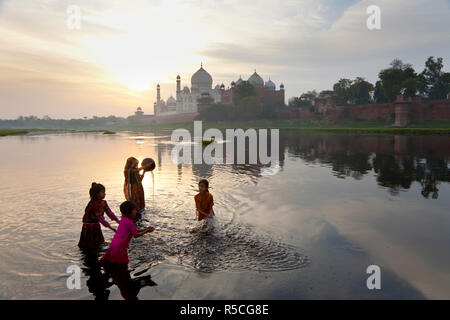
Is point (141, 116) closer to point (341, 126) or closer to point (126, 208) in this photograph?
point (341, 126)

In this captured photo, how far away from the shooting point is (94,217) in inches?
165

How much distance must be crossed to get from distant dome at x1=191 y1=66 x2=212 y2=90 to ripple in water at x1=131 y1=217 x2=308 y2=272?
7385 cm

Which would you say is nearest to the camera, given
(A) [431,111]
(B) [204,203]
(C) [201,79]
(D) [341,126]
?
(B) [204,203]

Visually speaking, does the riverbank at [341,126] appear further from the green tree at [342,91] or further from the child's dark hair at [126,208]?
the child's dark hair at [126,208]

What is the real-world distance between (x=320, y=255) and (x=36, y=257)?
341 cm

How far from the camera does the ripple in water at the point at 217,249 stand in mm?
3824

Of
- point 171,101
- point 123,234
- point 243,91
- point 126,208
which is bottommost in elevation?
point 123,234

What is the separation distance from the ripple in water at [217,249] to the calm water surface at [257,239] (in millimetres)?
13

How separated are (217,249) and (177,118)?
245 ft

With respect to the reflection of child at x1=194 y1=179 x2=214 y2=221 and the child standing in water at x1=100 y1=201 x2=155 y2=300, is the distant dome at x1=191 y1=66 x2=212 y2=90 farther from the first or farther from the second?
the child standing in water at x1=100 y1=201 x2=155 y2=300

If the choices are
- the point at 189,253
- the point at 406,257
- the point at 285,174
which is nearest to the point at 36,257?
the point at 189,253

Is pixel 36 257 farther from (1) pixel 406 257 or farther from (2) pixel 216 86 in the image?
(2) pixel 216 86

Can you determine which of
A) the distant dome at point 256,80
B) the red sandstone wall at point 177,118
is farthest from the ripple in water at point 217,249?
the distant dome at point 256,80

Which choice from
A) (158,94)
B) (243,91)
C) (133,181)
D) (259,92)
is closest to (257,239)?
(133,181)
